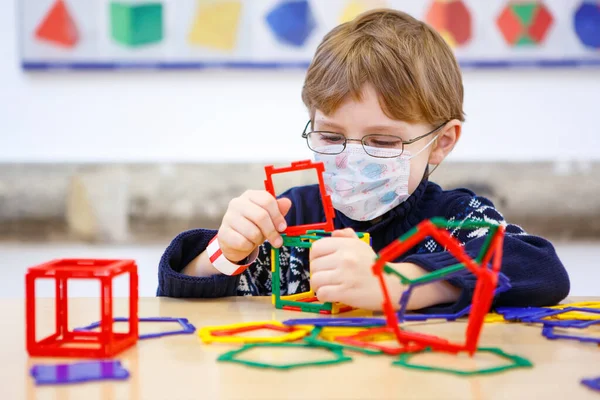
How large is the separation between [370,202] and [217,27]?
1.11 metres

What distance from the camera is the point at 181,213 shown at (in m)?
1.96

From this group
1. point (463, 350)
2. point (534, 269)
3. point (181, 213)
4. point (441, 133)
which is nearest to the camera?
point (463, 350)

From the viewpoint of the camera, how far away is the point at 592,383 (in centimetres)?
55

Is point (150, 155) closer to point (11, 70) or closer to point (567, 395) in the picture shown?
point (11, 70)

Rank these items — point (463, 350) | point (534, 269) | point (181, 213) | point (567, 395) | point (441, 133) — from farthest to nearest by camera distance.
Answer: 1. point (181, 213)
2. point (441, 133)
3. point (534, 269)
4. point (463, 350)
5. point (567, 395)

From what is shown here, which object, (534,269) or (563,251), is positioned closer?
(534,269)

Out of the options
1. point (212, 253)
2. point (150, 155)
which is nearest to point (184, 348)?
point (212, 253)

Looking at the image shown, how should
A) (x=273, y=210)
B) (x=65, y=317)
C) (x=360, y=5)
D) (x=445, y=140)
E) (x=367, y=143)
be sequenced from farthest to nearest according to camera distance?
(x=360, y=5), (x=445, y=140), (x=367, y=143), (x=273, y=210), (x=65, y=317)

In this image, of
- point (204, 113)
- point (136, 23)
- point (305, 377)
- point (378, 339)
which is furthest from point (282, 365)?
point (136, 23)

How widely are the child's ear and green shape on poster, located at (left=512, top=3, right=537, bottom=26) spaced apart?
980mm

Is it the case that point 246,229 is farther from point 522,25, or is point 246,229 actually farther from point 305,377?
point 522,25

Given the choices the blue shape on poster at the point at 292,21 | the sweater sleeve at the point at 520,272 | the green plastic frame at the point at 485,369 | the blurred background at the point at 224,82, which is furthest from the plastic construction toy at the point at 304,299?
the blue shape on poster at the point at 292,21

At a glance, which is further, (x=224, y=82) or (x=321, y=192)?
(x=224, y=82)

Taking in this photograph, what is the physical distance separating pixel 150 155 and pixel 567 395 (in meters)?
1.72
